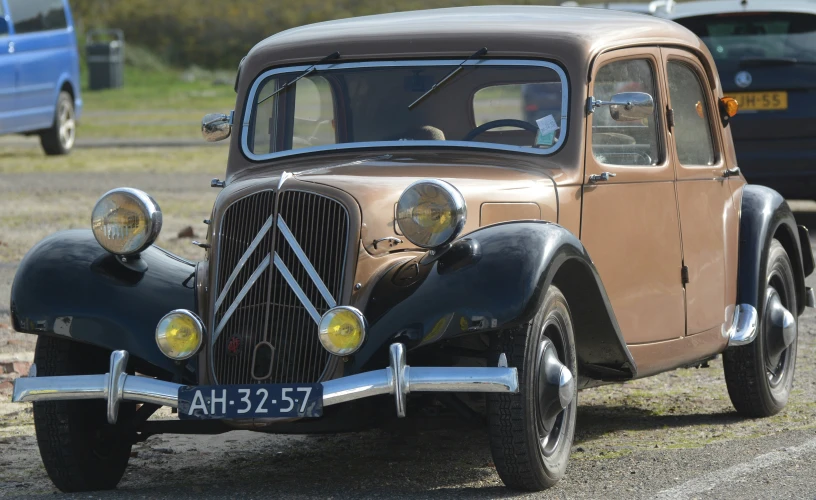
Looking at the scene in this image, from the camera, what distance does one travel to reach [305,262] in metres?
4.74

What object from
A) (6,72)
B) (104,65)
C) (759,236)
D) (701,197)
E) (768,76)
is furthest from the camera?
(104,65)

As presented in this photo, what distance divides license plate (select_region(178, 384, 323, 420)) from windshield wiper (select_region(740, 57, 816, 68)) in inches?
283

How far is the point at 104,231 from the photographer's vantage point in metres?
5.06

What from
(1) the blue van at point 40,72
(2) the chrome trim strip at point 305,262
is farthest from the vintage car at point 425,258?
(1) the blue van at point 40,72

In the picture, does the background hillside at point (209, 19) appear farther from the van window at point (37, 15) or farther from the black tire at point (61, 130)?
the van window at point (37, 15)

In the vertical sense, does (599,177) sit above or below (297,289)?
above

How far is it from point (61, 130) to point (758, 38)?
36.7ft

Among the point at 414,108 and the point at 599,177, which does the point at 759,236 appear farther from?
the point at 414,108

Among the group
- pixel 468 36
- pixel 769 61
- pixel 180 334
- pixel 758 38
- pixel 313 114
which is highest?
pixel 468 36

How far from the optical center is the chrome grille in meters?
4.70

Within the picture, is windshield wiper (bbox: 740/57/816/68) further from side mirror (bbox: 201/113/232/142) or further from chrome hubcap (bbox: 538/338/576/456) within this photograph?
chrome hubcap (bbox: 538/338/576/456)

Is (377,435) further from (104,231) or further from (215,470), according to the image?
(104,231)

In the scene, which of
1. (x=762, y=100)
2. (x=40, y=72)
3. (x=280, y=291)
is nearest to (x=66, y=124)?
(x=40, y=72)

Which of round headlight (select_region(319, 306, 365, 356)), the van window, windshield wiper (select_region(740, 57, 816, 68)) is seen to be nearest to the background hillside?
the van window
